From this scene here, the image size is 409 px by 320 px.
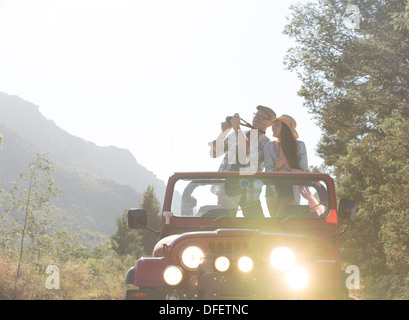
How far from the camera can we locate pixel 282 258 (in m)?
4.12

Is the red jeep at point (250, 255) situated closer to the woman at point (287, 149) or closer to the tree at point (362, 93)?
the woman at point (287, 149)

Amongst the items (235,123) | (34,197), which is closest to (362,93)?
(34,197)

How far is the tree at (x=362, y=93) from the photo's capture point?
1889 centimetres

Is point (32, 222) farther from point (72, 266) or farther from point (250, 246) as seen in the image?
point (250, 246)

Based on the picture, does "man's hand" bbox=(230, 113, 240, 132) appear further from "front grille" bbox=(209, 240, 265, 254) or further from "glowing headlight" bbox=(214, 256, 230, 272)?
"glowing headlight" bbox=(214, 256, 230, 272)

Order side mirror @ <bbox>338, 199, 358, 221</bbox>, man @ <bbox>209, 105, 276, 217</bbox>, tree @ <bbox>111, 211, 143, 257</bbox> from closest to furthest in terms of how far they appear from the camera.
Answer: side mirror @ <bbox>338, 199, 358, 221</bbox> < man @ <bbox>209, 105, 276, 217</bbox> < tree @ <bbox>111, 211, 143, 257</bbox>

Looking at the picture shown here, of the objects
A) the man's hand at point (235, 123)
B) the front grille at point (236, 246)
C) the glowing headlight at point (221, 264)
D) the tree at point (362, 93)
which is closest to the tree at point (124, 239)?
the tree at point (362, 93)

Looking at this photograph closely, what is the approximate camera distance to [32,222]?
1819 cm

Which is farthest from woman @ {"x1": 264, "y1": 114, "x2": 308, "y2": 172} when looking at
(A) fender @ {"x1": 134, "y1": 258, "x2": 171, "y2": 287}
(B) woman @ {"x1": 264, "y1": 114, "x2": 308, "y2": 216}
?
(A) fender @ {"x1": 134, "y1": 258, "x2": 171, "y2": 287}

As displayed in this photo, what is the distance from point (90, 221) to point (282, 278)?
557ft

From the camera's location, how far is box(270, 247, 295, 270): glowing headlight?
161 inches

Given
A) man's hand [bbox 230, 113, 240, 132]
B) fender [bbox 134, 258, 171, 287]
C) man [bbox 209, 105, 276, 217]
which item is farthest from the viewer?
man's hand [bbox 230, 113, 240, 132]

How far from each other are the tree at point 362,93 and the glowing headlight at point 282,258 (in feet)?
44.9

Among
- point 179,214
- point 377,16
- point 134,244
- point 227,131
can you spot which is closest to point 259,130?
point 227,131
